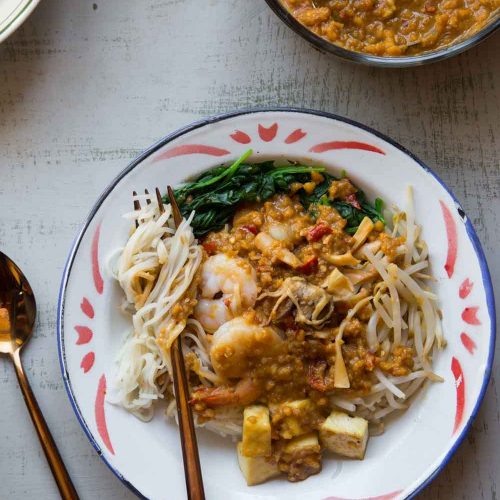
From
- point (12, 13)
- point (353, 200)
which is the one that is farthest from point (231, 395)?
point (12, 13)

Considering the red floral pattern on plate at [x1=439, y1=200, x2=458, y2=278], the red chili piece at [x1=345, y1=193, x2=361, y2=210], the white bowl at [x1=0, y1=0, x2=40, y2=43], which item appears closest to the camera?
the red floral pattern on plate at [x1=439, y1=200, x2=458, y2=278]

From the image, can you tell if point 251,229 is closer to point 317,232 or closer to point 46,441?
point 317,232

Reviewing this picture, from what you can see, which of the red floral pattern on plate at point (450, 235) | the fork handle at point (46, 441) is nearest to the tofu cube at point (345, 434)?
the red floral pattern on plate at point (450, 235)

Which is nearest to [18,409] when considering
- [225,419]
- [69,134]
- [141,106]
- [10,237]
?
[10,237]

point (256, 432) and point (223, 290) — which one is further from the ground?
point (223, 290)

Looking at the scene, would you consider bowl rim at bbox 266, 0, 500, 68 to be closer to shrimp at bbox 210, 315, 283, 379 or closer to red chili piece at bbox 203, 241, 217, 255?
red chili piece at bbox 203, 241, 217, 255

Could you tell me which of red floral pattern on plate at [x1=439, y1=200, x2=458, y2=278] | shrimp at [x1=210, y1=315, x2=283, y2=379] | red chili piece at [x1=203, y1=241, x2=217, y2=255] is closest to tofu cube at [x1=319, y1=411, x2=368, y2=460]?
shrimp at [x1=210, y1=315, x2=283, y2=379]

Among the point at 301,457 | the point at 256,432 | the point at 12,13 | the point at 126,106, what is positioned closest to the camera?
the point at 256,432

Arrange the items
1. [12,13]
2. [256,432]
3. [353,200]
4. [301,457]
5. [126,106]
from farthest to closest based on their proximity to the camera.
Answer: [126,106] < [12,13] < [353,200] < [301,457] < [256,432]
